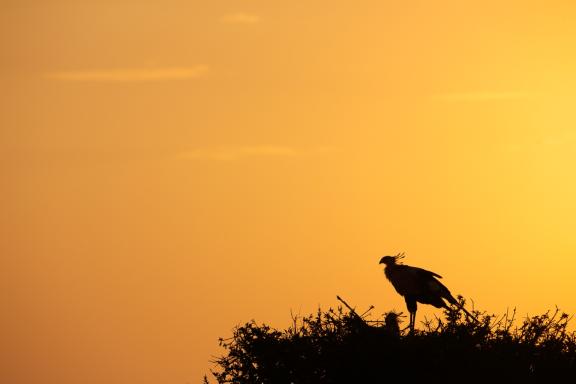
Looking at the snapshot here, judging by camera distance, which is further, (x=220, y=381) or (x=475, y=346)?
(x=220, y=381)

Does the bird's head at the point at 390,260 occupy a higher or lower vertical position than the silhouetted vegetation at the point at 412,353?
higher

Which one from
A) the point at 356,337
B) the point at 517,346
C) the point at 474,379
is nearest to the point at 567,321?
the point at 517,346

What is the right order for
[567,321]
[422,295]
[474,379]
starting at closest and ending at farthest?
1. [474,379]
2. [567,321]
3. [422,295]

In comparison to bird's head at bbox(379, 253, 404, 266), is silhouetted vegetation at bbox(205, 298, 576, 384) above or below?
below

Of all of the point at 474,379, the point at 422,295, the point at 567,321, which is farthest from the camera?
the point at 422,295

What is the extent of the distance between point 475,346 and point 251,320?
15.2 feet

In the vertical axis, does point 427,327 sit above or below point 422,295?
below

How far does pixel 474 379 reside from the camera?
20547 millimetres

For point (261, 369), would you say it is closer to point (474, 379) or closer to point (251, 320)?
point (251, 320)

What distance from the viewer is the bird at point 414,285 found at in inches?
1033

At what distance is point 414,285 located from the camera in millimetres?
26750

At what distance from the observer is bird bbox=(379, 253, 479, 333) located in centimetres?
2623

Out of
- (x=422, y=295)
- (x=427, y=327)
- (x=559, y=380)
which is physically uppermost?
(x=422, y=295)

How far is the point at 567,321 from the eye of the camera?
73.0 feet
